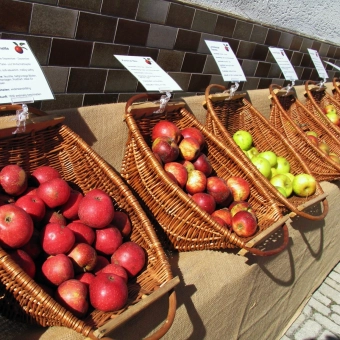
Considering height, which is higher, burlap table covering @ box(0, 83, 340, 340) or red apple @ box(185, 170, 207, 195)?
red apple @ box(185, 170, 207, 195)

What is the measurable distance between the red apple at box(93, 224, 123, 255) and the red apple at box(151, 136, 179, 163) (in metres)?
0.50

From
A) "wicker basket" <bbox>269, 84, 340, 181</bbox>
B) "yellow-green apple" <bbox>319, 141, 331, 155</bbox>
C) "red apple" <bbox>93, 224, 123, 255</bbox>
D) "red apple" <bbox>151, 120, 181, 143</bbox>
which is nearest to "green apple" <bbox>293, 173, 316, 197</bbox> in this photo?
"wicker basket" <bbox>269, 84, 340, 181</bbox>

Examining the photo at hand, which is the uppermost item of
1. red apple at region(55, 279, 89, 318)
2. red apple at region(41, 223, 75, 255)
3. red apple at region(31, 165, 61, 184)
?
red apple at region(31, 165, 61, 184)

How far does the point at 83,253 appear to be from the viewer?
1204mm

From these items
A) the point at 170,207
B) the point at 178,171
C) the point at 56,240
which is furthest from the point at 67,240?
the point at 178,171

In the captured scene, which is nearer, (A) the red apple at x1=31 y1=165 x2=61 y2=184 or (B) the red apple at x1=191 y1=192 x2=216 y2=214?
(A) the red apple at x1=31 y1=165 x2=61 y2=184

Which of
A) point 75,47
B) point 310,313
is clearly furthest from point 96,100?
point 310,313

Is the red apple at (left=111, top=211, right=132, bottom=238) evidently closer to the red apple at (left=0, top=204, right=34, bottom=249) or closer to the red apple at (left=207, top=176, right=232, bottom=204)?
the red apple at (left=0, top=204, right=34, bottom=249)

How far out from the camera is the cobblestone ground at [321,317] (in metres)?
2.48

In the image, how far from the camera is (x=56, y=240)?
3.84 ft

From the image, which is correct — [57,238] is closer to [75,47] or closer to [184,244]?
[184,244]

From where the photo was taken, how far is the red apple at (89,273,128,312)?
3.55 ft

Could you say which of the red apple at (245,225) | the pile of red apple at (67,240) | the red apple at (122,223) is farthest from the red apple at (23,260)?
the red apple at (245,225)

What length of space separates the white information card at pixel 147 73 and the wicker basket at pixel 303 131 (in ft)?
3.43
